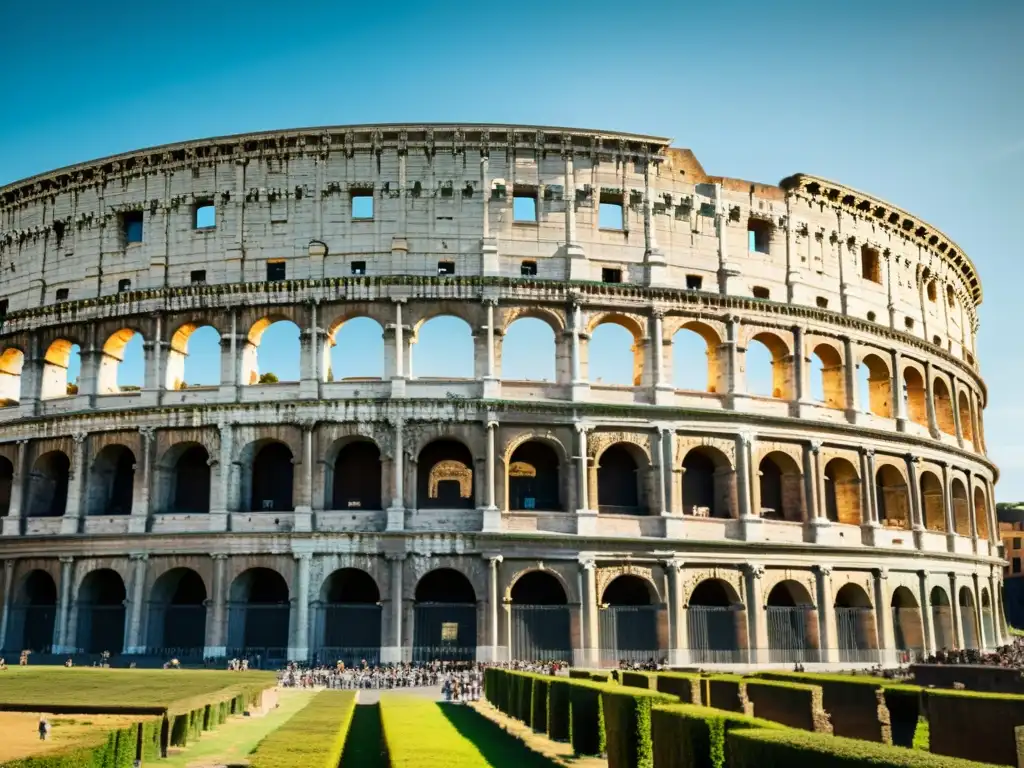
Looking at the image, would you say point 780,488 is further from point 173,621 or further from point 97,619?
point 97,619

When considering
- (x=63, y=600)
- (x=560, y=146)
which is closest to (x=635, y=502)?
(x=560, y=146)

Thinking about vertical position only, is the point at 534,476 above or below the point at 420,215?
below

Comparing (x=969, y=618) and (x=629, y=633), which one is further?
(x=969, y=618)

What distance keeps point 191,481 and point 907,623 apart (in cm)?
2661

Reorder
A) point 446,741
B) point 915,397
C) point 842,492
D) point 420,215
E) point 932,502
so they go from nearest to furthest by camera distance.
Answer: point 446,741, point 420,215, point 842,492, point 932,502, point 915,397

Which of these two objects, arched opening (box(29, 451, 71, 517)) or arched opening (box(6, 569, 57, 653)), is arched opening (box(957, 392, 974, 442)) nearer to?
arched opening (box(29, 451, 71, 517))

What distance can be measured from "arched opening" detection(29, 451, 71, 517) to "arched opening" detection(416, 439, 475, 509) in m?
12.7

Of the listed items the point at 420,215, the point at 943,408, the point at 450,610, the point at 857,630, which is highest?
the point at 420,215

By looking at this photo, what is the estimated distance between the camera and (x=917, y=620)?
3831 centimetres

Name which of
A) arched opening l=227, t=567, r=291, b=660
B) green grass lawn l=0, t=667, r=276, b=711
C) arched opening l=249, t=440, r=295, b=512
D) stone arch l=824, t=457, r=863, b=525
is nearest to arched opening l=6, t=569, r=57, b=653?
green grass lawn l=0, t=667, r=276, b=711

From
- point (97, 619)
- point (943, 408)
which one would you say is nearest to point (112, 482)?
point (97, 619)

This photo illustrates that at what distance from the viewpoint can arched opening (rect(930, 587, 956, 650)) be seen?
39625 mm

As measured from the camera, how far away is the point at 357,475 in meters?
35.2

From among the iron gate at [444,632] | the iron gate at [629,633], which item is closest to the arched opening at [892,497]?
the iron gate at [629,633]
